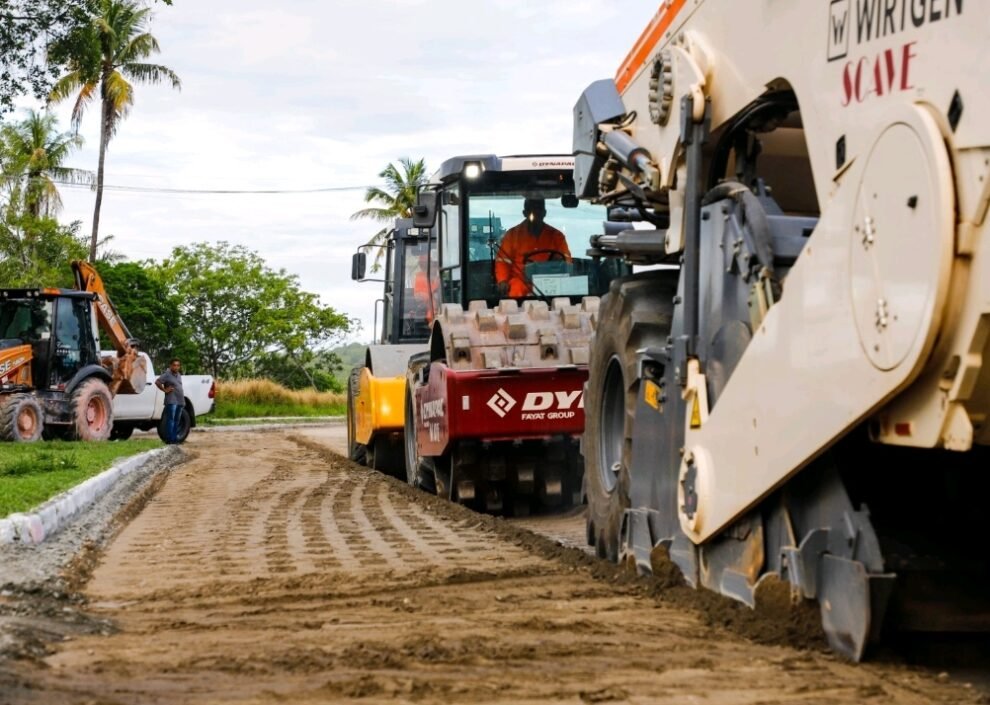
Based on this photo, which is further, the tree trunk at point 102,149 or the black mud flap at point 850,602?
the tree trunk at point 102,149

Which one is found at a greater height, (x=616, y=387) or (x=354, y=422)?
(x=616, y=387)

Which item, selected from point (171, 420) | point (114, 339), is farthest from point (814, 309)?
point (171, 420)

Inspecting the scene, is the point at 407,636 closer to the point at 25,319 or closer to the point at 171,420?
the point at 25,319

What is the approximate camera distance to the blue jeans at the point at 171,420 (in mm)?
25438

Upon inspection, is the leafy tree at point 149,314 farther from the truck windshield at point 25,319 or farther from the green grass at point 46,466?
the green grass at point 46,466

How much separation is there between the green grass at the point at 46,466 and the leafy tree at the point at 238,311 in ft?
128

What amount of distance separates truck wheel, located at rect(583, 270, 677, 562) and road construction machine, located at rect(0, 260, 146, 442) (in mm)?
15144

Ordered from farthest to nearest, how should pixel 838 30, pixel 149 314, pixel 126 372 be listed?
pixel 149 314, pixel 126 372, pixel 838 30

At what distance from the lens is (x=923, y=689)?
4.59 meters

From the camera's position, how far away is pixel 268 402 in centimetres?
4656

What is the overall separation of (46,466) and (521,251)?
19.3 ft

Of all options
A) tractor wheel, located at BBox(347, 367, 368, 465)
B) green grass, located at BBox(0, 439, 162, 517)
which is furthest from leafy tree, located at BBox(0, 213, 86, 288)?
tractor wheel, located at BBox(347, 367, 368, 465)

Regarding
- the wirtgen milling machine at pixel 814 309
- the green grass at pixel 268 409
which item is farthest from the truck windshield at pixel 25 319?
the green grass at pixel 268 409

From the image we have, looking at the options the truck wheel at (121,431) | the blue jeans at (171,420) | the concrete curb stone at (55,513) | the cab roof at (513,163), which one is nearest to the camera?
the concrete curb stone at (55,513)
